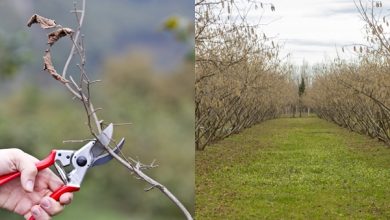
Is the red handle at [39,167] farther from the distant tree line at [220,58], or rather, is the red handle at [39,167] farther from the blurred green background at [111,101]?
the distant tree line at [220,58]

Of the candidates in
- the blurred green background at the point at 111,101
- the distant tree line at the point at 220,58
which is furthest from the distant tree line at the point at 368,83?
the blurred green background at the point at 111,101

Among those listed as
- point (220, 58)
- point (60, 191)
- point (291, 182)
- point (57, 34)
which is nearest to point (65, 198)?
point (60, 191)

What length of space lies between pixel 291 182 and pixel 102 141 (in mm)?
7267

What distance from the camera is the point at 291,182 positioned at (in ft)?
26.1

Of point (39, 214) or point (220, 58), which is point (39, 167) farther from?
point (220, 58)

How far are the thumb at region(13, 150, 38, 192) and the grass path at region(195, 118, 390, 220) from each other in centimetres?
546

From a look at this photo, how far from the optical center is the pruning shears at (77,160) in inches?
33.2

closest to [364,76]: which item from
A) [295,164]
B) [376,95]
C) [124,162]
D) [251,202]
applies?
[376,95]

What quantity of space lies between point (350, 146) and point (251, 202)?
5.09 metres

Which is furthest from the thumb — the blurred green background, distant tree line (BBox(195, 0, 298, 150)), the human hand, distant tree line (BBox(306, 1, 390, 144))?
distant tree line (BBox(306, 1, 390, 144))

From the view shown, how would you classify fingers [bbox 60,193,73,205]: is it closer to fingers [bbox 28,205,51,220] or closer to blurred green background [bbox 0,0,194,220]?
fingers [bbox 28,205,51,220]

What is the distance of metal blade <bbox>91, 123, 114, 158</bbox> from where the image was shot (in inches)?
34.6

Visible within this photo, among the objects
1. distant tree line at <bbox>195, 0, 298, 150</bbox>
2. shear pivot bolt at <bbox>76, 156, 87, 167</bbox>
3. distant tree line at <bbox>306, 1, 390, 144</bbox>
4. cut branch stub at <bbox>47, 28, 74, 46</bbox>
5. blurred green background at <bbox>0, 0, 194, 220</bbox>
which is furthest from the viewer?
distant tree line at <bbox>306, 1, 390, 144</bbox>

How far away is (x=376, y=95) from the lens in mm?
8609
